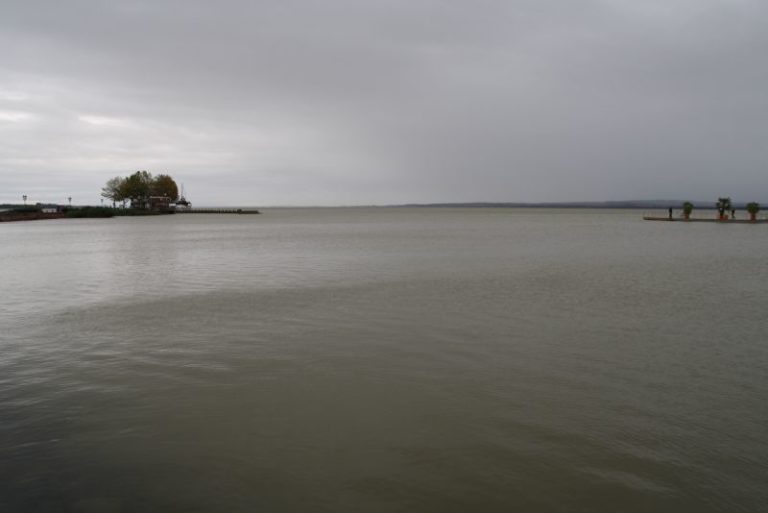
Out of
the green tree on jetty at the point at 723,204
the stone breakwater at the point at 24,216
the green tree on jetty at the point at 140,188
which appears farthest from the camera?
the green tree on jetty at the point at 140,188

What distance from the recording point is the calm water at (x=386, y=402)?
5.41m

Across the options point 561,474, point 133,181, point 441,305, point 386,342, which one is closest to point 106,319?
point 386,342

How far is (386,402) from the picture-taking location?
307 inches

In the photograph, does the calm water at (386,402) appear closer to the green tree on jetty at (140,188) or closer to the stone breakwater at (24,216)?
the stone breakwater at (24,216)

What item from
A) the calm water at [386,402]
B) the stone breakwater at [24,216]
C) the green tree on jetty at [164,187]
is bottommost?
the calm water at [386,402]

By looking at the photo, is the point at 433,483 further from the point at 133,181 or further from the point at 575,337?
the point at 133,181

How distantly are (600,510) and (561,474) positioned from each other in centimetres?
67

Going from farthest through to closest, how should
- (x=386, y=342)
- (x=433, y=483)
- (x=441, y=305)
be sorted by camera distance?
(x=441, y=305)
(x=386, y=342)
(x=433, y=483)

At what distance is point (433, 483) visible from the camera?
18.1ft

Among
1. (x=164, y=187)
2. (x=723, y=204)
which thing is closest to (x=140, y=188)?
(x=164, y=187)

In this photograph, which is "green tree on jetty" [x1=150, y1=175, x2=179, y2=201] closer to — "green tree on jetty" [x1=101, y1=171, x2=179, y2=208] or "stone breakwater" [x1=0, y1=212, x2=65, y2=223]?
"green tree on jetty" [x1=101, y1=171, x2=179, y2=208]

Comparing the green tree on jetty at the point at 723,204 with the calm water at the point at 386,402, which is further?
the green tree on jetty at the point at 723,204

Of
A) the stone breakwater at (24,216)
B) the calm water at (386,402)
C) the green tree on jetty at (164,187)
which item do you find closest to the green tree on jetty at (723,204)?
the calm water at (386,402)

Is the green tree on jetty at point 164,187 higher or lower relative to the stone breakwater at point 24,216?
higher
